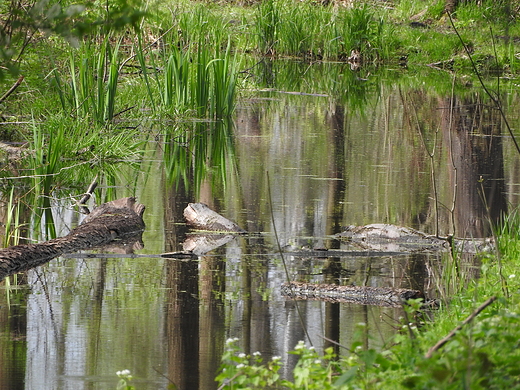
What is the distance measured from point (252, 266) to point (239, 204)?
1.96 meters

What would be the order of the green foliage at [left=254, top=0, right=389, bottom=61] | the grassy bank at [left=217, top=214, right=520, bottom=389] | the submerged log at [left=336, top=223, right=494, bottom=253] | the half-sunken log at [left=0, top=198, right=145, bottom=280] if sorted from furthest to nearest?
the green foliage at [left=254, top=0, right=389, bottom=61], the submerged log at [left=336, top=223, right=494, bottom=253], the half-sunken log at [left=0, top=198, right=145, bottom=280], the grassy bank at [left=217, top=214, right=520, bottom=389]

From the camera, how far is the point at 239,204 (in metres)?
8.13

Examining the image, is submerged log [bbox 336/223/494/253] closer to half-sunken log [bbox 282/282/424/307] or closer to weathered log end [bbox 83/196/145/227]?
half-sunken log [bbox 282/282/424/307]

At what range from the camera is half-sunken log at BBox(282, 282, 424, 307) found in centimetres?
534

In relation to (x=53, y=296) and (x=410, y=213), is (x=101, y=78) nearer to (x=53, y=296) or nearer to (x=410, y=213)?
(x=410, y=213)

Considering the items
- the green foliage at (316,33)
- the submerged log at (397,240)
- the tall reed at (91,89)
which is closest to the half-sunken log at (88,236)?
the submerged log at (397,240)

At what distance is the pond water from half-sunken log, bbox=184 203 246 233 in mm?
109

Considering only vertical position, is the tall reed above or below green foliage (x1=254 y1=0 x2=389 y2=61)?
below

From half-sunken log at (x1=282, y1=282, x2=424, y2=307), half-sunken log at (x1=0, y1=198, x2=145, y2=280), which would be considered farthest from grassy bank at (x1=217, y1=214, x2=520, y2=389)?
half-sunken log at (x1=0, y1=198, x2=145, y2=280)

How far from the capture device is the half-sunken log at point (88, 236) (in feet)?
19.3

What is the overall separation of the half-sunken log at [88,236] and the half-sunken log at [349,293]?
169 cm

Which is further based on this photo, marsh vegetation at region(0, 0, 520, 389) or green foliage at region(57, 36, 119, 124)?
green foliage at region(57, 36, 119, 124)

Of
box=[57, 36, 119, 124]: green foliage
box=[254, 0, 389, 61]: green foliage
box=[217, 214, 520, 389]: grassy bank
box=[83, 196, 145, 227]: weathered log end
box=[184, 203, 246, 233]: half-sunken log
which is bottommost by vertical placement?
box=[217, 214, 520, 389]: grassy bank

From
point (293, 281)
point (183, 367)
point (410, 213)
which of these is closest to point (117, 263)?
point (293, 281)
